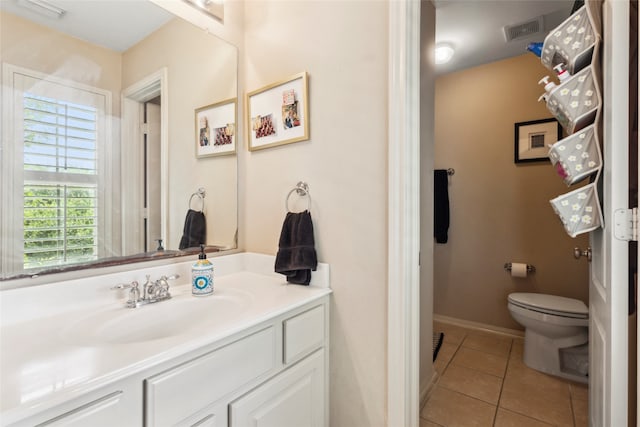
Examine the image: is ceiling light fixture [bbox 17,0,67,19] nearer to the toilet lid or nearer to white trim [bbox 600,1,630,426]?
white trim [bbox 600,1,630,426]

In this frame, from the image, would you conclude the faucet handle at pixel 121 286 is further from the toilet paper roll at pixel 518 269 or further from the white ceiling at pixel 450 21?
the toilet paper roll at pixel 518 269

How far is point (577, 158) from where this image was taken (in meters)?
1.03

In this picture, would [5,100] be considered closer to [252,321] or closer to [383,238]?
[252,321]

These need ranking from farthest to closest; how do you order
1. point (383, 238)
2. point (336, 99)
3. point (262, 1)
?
1. point (262, 1)
2. point (336, 99)
3. point (383, 238)

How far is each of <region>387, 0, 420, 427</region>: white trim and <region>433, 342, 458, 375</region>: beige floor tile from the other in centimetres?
100

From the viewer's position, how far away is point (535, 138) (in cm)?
240

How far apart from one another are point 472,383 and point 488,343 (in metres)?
0.69

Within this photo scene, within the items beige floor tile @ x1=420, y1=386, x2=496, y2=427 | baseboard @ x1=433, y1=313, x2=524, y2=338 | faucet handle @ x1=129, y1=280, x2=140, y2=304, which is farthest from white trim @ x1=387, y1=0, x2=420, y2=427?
baseboard @ x1=433, y1=313, x2=524, y2=338

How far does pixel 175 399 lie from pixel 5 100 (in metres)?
1.04

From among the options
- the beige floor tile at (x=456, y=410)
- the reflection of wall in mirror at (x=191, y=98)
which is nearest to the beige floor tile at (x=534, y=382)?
the beige floor tile at (x=456, y=410)

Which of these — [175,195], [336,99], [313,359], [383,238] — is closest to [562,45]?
[336,99]

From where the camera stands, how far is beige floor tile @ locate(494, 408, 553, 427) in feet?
4.96

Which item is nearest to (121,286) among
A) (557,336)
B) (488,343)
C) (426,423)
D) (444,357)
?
(426,423)

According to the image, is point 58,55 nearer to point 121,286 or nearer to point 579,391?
point 121,286
